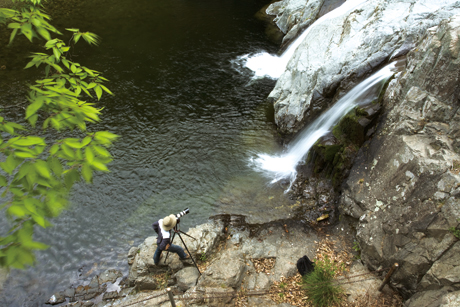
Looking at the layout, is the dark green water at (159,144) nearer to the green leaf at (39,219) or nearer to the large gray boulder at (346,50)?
the large gray boulder at (346,50)

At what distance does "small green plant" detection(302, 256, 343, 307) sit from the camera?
5.84 metres

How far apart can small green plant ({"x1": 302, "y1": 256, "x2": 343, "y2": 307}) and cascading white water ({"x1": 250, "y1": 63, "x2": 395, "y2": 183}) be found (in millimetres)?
4229

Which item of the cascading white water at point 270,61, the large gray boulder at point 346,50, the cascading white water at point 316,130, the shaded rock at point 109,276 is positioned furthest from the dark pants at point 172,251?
the cascading white water at point 270,61

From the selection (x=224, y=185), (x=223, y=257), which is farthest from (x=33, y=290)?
(x=224, y=185)

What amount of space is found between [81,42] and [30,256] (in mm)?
20660

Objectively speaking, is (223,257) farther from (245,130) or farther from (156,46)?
(156,46)

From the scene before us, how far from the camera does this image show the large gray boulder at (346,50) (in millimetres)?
9609

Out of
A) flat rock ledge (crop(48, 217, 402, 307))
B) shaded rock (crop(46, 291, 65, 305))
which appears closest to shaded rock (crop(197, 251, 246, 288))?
flat rock ledge (crop(48, 217, 402, 307))

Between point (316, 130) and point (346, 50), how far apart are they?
3.33 m

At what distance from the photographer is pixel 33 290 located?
23.8ft

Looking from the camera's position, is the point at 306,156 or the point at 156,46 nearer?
the point at 306,156

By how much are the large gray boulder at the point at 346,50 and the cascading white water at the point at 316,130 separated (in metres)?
0.48

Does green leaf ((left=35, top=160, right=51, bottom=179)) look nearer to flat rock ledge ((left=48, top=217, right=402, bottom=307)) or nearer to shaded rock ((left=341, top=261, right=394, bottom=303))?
flat rock ledge ((left=48, top=217, right=402, bottom=307))

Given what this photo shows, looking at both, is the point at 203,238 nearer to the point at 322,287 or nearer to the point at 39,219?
the point at 322,287
